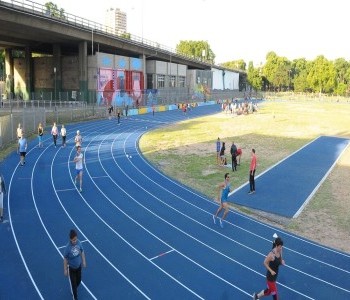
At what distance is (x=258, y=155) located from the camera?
25141mm

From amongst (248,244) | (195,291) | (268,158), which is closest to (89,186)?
(248,244)

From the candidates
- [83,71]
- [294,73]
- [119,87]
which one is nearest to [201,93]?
[119,87]

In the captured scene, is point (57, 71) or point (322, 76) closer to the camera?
point (57, 71)

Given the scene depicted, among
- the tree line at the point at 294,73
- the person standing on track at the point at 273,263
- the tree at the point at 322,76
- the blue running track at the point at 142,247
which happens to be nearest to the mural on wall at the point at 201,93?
the tree line at the point at 294,73

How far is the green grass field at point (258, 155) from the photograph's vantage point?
1384 centimetres

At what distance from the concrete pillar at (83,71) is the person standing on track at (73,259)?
43931 mm

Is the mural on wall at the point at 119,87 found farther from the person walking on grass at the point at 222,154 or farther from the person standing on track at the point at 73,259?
the person standing on track at the point at 73,259

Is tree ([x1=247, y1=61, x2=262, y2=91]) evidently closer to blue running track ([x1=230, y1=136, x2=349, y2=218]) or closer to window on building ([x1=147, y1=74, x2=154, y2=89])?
window on building ([x1=147, y1=74, x2=154, y2=89])

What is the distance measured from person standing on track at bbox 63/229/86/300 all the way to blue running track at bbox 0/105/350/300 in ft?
2.26

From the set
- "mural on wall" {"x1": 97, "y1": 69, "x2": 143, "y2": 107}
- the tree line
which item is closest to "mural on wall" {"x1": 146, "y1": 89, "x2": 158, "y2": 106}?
"mural on wall" {"x1": 97, "y1": 69, "x2": 143, "y2": 107}

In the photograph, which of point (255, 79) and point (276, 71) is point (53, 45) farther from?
point (276, 71)

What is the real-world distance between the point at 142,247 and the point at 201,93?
248 feet

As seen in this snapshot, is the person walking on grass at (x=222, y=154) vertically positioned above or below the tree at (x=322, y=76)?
below

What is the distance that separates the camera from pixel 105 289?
8.85 metres
